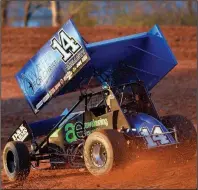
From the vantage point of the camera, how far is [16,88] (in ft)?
68.0

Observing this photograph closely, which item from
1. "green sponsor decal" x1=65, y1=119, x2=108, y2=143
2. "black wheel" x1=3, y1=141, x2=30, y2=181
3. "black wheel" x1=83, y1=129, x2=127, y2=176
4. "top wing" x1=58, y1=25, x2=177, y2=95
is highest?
"top wing" x1=58, y1=25, x2=177, y2=95

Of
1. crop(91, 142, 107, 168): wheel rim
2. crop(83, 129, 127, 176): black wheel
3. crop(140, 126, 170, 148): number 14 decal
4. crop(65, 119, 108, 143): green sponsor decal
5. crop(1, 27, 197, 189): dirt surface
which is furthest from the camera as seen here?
crop(65, 119, 108, 143): green sponsor decal

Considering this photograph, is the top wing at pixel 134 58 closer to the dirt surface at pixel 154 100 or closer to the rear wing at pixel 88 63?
the rear wing at pixel 88 63

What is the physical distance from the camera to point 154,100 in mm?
17688

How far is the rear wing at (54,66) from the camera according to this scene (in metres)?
9.02

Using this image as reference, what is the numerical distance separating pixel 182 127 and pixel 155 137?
2.84 feet

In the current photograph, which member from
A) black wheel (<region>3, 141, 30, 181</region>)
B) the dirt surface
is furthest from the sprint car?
the dirt surface

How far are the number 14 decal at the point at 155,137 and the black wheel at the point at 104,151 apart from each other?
484mm

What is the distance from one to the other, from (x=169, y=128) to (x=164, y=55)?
1105 millimetres

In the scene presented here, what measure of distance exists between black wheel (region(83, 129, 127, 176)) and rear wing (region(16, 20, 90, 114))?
1017mm

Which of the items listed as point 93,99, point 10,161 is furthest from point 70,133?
point 10,161

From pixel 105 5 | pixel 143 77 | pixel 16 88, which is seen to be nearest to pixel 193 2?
pixel 105 5

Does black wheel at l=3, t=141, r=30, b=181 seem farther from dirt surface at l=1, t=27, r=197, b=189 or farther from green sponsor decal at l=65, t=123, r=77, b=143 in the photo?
green sponsor decal at l=65, t=123, r=77, b=143

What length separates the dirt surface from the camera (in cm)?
861
